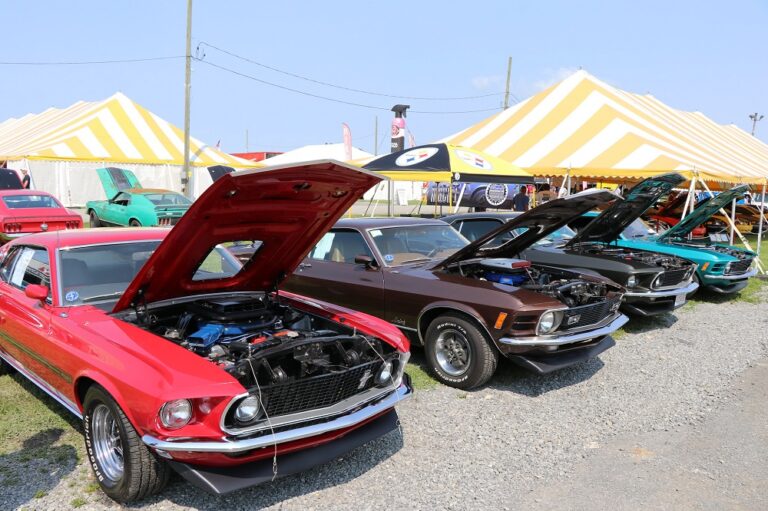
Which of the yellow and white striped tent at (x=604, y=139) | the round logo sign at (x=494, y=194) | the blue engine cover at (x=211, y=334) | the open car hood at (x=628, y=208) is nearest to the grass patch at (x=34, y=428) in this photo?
the blue engine cover at (x=211, y=334)

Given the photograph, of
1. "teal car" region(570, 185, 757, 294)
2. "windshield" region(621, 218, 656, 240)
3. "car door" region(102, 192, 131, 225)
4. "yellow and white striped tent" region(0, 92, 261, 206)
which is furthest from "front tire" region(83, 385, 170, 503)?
"yellow and white striped tent" region(0, 92, 261, 206)

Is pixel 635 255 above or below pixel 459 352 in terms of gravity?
above

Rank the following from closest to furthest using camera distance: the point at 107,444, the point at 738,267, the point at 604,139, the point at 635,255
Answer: the point at 107,444, the point at 635,255, the point at 738,267, the point at 604,139

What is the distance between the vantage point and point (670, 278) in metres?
7.44

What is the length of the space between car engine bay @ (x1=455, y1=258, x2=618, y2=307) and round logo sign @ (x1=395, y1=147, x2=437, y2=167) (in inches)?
332

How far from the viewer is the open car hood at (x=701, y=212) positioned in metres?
9.52

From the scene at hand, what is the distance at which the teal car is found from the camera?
9094mm

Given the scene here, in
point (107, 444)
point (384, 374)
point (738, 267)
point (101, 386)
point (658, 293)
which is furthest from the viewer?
point (738, 267)

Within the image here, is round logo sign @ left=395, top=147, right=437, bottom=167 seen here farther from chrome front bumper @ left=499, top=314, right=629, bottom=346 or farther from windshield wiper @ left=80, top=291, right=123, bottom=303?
windshield wiper @ left=80, top=291, right=123, bottom=303

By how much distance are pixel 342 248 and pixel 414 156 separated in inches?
335

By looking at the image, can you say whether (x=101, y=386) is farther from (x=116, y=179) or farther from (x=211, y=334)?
(x=116, y=179)

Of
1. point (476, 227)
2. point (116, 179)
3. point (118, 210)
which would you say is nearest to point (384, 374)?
point (476, 227)

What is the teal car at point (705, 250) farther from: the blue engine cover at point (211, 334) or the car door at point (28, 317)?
the car door at point (28, 317)

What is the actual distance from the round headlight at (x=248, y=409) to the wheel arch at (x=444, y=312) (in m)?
2.45
